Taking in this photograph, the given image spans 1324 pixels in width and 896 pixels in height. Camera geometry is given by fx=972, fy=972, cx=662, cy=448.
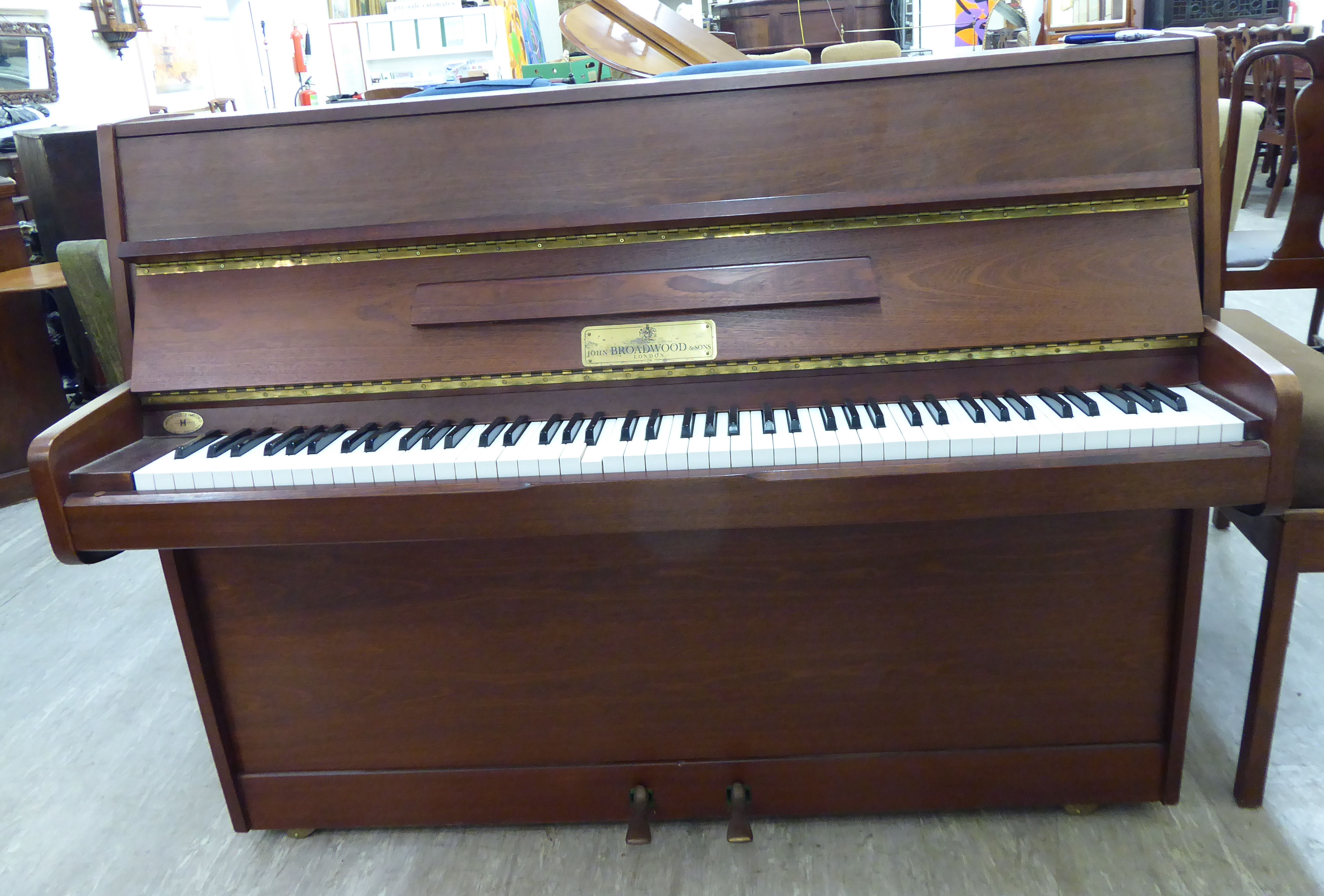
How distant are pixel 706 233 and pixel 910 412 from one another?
0.40 meters

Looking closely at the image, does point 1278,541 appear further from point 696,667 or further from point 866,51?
point 866,51

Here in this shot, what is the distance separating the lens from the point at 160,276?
5.08ft

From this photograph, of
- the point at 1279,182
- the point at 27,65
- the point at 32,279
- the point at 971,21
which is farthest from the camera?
the point at 971,21

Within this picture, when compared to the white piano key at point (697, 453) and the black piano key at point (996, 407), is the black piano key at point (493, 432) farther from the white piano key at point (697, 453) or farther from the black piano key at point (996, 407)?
the black piano key at point (996, 407)

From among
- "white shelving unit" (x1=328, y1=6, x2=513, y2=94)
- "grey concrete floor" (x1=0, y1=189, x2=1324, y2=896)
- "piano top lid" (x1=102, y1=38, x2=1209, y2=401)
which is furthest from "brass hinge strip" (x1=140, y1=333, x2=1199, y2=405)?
"white shelving unit" (x1=328, y1=6, x2=513, y2=94)

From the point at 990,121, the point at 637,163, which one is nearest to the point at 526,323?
the point at 637,163

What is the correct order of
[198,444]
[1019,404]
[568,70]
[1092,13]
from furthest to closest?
1. [1092,13]
2. [568,70]
3. [198,444]
4. [1019,404]

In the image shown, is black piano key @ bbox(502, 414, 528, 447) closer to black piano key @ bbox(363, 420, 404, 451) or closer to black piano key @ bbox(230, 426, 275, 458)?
black piano key @ bbox(363, 420, 404, 451)

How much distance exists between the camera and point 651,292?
1.44 m

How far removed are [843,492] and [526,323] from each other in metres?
0.54

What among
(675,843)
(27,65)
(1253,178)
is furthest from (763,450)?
(1253,178)

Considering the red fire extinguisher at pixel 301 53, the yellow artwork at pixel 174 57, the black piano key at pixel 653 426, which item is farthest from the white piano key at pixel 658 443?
the yellow artwork at pixel 174 57

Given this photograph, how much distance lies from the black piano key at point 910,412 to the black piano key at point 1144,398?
0.99 ft

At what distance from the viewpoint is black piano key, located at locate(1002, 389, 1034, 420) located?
132 cm
